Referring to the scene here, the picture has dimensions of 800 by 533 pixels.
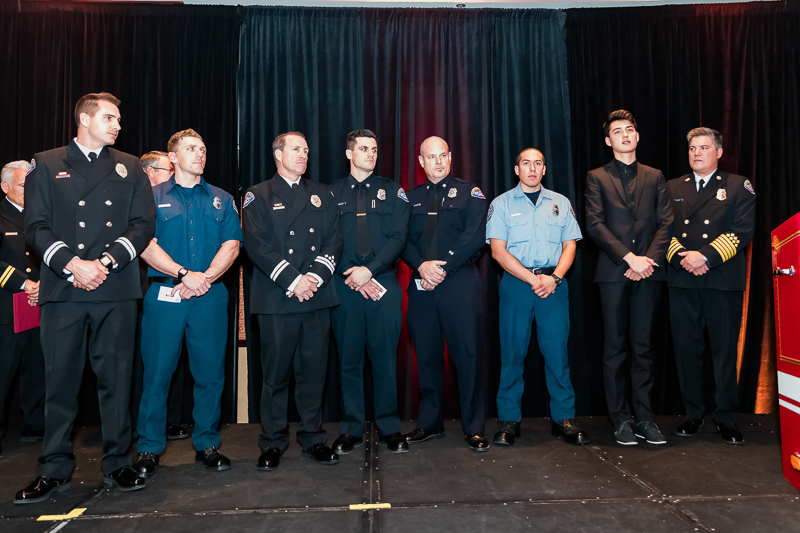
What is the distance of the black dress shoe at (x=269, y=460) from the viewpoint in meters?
3.10

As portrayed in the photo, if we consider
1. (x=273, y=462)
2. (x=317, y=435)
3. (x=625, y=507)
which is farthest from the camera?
(x=317, y=435)

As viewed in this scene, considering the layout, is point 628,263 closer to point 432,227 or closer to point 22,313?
point 432,227

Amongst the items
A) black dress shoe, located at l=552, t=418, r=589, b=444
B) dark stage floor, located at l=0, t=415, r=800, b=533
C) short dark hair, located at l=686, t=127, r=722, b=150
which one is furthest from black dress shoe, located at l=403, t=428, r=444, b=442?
short dark hair, located at l=686, t=127, r=722, b=150

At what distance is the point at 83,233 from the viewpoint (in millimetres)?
2764

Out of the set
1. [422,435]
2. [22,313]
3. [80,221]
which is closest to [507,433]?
[422,435]

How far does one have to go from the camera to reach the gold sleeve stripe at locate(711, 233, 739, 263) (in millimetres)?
3602

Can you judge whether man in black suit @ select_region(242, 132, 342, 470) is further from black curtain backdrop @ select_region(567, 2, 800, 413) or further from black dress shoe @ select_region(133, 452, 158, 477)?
black curtain backdrop @ select_region(567, 2, 800, 413)

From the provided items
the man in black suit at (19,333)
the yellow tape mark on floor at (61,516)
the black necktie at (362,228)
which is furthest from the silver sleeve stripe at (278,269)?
the man in black suit at (19,333)

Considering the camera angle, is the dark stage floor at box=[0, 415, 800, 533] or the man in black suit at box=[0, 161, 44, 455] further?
the man in black suit at box=[0, 161, 44, 455]

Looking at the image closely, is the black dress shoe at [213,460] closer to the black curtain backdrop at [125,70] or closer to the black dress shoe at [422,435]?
the black dress shoe at [422,435]

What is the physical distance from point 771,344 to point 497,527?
3.52m

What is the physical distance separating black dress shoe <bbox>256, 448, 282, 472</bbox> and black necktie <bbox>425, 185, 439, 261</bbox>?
1.53 m

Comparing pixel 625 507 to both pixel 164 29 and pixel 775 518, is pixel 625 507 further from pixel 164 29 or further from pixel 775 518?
pixel 164 29

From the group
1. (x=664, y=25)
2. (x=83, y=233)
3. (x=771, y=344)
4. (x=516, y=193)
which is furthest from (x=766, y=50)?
(x=83, y=233)
